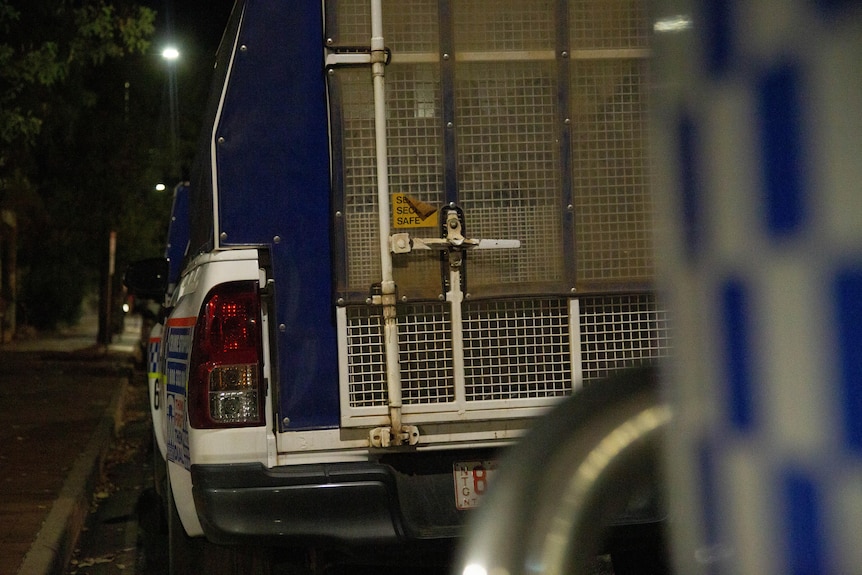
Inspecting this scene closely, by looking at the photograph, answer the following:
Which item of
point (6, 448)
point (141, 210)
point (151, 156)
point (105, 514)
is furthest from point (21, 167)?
point (105, 514)

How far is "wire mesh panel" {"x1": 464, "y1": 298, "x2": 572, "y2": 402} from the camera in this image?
425 centimetres

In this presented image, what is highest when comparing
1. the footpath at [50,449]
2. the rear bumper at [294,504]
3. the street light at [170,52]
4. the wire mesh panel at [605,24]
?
the street light at [170,52]

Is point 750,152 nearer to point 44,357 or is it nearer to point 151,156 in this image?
point 151,156

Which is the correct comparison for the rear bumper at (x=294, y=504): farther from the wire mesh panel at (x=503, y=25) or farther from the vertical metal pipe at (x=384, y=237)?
the wire mesh panel at (x=503, y=25)

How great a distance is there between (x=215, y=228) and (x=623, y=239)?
1.56 metres

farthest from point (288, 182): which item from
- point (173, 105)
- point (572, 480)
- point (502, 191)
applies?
point (173, 105)

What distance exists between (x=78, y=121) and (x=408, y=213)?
54.3ft

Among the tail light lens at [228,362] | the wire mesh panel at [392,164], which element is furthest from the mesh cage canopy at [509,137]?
the tail light lens at [228,362]

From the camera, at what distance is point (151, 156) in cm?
1969

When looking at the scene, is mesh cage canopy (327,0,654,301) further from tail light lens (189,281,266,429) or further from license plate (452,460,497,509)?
license plate (452,460,497,509)

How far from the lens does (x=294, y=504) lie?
3998 millimetres

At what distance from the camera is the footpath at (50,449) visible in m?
6.41

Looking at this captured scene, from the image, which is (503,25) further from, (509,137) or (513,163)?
(513,163)

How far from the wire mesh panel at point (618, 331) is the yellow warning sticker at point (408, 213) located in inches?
27.3
